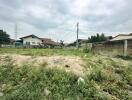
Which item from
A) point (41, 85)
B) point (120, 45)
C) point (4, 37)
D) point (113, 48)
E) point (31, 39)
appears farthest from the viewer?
point (31, 39)

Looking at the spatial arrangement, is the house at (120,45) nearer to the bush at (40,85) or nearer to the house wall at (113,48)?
the house wall at (113,48)

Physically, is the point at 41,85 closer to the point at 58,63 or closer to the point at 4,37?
the point at 58,63

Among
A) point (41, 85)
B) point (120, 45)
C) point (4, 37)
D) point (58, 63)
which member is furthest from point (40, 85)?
point (4, 37)

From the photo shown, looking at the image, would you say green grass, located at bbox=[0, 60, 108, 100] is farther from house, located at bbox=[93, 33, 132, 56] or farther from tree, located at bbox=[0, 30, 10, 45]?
tree, located at bbox=[0, 30, 10, 45]

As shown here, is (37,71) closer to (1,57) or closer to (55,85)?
(55,85)

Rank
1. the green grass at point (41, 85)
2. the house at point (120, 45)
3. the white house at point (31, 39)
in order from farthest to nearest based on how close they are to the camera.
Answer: the white house at point (31, 39) < the house at point (120, 45) < the green grass at point (41, 85)

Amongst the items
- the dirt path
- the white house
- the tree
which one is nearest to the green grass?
the dirt path

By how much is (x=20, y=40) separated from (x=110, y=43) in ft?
91.0

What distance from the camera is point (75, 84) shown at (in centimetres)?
490

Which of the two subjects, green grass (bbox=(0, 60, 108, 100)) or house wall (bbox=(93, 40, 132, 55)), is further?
house wall (bbox=(93, 40, 132, 55))

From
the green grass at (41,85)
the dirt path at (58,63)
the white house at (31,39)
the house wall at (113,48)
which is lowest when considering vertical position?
the green grass at (41,85)

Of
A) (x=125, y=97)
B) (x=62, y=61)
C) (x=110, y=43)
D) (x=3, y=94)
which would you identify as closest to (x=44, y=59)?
(x=62, y=61)

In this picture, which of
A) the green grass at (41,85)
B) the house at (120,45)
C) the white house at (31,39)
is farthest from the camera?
the white house at (31,39)

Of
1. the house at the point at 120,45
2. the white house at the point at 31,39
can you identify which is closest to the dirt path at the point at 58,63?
the house at the point at 120,45
